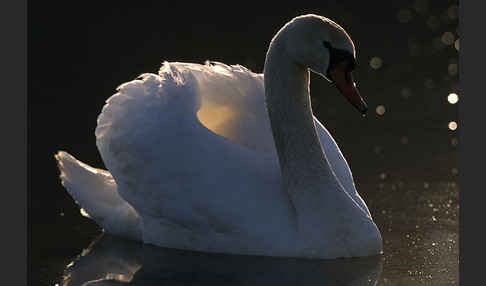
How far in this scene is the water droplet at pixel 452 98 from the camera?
1082cm

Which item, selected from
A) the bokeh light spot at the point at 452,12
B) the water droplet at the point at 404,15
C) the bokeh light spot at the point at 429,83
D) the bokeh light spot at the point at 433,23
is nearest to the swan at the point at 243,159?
the bokeh light spot at the point at 429,83

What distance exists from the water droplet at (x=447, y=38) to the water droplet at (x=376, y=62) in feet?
3.89

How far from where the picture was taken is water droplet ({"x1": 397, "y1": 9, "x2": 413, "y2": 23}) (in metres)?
14.8

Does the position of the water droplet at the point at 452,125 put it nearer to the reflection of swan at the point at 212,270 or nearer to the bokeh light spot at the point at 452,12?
the reflection of swan at the point at 212,270

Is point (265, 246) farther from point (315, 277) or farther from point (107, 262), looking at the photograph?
point (107, 262)

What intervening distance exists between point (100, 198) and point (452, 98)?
4730mm

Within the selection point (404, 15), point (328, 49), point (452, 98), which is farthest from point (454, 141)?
point (404, 15)

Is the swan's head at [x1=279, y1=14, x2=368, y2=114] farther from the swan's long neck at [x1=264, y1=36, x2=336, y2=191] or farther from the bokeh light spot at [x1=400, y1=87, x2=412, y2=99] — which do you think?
the bokeh light spot at [x1=400, y1=87, x2=412, y2=99]

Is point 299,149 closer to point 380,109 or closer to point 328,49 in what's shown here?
point 328,49

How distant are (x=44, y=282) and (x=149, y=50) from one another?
7.41m

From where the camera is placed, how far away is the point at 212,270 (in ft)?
21.3

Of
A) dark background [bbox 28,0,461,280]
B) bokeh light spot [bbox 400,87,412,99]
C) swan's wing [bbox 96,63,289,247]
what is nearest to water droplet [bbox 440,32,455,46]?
dark background [bbox 28,0,461,280]

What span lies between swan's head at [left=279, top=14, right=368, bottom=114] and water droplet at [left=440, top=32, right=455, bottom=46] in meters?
7.41

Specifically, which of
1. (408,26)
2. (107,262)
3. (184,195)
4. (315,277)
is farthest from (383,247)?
(408,26)
